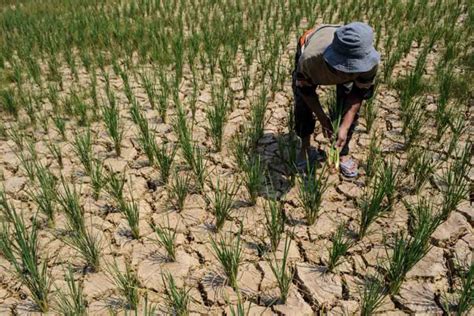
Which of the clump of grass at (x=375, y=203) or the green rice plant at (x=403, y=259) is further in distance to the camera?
the clump of grass at (x=375, y=203)

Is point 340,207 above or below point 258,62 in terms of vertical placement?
below

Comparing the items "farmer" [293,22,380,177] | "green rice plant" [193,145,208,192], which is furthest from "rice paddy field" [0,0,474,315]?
"farmer" [293,22,380,177]

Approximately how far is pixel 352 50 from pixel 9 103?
2.92 meters

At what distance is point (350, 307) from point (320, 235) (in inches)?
18.6

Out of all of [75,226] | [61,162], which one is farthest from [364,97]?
[61,162]

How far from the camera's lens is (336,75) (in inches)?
82.2

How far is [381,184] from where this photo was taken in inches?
83.8

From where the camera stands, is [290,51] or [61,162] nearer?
[61,162]

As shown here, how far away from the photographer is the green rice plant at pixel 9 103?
3.39m

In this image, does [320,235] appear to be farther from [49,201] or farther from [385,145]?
[49,201]

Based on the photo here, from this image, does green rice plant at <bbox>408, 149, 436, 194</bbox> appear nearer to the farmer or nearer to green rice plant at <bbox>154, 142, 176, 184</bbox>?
the farmer

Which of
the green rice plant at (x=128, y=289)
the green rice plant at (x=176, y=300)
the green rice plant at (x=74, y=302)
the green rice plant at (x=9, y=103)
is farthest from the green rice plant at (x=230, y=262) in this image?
the green rice plant at (x=9, y=103)

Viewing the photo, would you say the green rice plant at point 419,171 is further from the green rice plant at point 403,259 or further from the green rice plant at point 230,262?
the green rice plant at point 230,262

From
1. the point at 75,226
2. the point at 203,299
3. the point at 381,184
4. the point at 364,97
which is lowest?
the point at 203,299
